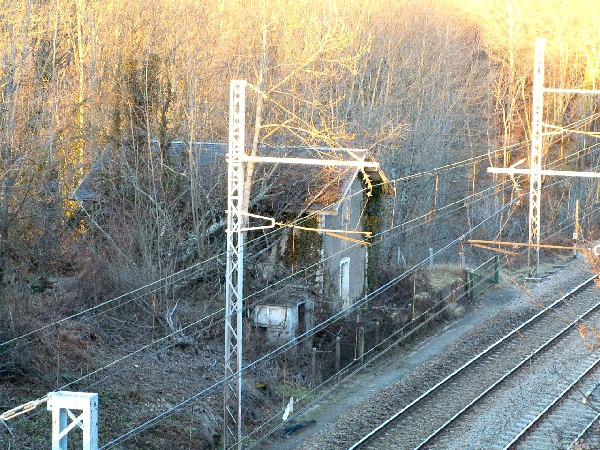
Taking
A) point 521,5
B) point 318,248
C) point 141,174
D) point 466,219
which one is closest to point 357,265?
point 318,248

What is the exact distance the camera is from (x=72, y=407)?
9883 mm

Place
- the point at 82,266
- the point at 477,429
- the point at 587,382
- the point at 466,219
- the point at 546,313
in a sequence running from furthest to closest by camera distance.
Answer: the point at 466,219 < the point at 546,313 < the point at 82,266 < the point at 587,382 < the point at 477,429

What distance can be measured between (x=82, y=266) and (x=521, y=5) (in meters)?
24.2

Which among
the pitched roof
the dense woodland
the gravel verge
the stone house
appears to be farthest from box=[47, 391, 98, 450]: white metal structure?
the pitched roof

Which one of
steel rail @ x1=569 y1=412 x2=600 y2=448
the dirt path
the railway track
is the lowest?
the dirt path

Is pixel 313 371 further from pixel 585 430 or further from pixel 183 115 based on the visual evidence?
pixel 183 115

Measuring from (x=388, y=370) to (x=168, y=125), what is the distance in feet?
26.3

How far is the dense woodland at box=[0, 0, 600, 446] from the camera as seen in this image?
19266mm

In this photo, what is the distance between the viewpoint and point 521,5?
123 ft

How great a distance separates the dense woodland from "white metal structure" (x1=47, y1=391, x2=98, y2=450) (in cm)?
621

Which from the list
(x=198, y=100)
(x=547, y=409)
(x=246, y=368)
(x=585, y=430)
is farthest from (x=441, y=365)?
(x=198, y=100)

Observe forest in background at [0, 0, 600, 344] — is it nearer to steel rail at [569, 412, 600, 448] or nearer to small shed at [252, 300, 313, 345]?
small shed at [252, 300, 313, 345]

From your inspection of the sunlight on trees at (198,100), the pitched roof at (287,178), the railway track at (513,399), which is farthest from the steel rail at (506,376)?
the sunlight on trees at (198,100)

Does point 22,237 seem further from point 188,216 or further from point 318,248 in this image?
point 318,248
